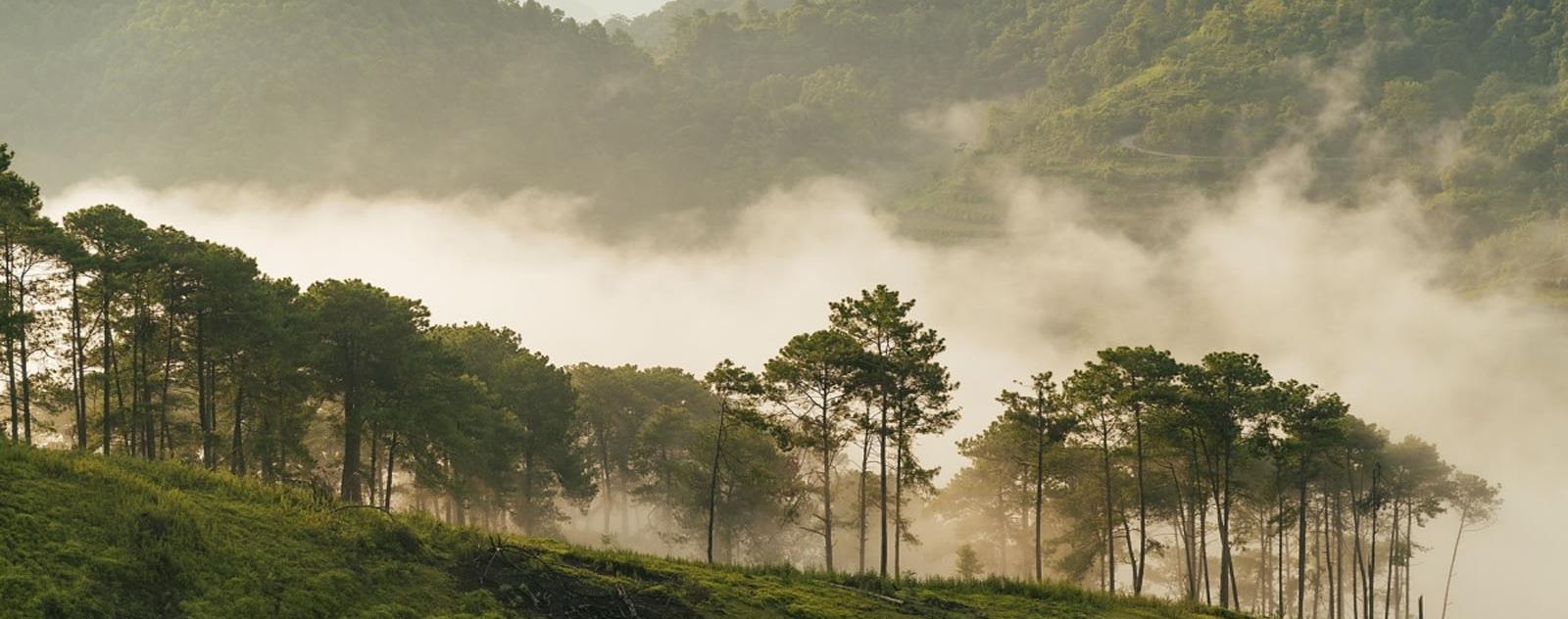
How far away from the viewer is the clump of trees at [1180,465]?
53.9m

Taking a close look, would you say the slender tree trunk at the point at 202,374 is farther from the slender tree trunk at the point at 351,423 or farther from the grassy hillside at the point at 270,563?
the grassy hillside at the point at 270,563

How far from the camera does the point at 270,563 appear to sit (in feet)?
74.9

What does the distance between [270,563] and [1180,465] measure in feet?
178

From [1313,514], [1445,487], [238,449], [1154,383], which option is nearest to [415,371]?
[238,449]

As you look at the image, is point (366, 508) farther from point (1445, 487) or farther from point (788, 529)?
point (1445, 487)

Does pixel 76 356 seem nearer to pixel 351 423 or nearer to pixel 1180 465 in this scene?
pixel 351 423

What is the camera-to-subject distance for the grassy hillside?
20281 millimetres

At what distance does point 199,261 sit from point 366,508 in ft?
84.7

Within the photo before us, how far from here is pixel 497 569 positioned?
2662 centimetres

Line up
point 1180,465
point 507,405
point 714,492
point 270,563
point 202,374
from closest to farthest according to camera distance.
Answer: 1. point 270,563
2. point 202,374
3. point 714,492
4. point 1180,465
5. point 507,405

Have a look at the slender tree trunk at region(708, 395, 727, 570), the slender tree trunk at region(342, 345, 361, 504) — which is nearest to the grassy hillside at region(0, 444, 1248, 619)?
the slender tree trunk at region(708, 395, 727, 570)

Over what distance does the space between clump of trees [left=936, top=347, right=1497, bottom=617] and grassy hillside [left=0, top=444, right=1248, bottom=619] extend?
82.7 feet

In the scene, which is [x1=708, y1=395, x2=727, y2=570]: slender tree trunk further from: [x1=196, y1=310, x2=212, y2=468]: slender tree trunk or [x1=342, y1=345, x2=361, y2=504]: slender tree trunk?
[x1=196, y1=310, x2=212, y2=468]: slender tree trunk

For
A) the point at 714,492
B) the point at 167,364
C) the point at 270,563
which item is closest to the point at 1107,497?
the point at 714,492
